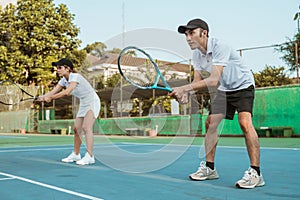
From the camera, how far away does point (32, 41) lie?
95.6 ft

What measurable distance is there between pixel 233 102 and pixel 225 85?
0.18m

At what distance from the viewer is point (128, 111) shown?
754 inches

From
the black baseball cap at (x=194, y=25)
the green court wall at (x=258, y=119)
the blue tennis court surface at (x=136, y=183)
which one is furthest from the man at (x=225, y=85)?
the green court wall at (x=258, y=119)

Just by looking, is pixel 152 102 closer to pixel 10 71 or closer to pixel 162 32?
pixel 162 32

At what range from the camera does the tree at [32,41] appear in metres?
29.2

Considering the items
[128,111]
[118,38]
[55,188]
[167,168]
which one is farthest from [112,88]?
[55,188]

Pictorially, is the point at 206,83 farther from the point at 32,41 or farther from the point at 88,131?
the point at 32,41

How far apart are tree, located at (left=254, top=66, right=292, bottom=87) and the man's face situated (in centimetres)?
1263

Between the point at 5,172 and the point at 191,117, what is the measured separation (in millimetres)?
11926

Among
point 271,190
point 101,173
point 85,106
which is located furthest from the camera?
point 85,106

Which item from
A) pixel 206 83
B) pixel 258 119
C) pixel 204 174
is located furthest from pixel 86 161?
pixel 258 119

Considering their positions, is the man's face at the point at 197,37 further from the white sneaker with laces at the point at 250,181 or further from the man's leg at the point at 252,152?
the white sneaker with laces at the point at 250,181

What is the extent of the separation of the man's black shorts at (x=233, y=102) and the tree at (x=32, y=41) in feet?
88.9

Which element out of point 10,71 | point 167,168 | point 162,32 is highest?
point 10,71
